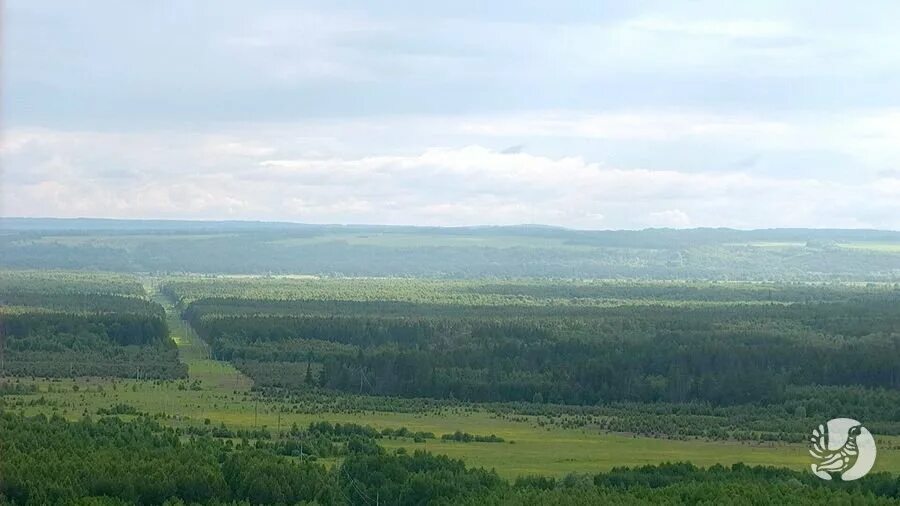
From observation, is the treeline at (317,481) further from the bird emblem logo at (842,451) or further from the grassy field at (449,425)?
the grassy field at (449,425)

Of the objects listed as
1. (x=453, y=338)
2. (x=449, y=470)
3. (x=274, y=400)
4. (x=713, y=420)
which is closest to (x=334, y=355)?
(x=453, y=338)

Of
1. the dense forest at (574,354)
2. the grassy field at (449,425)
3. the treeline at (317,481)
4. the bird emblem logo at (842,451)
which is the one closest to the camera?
the treeline at (317,481)

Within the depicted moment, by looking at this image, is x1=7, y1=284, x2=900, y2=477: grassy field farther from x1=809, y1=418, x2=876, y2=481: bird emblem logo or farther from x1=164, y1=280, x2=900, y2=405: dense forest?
x1=164, y1=280, x2=900, y2=405: dense forest

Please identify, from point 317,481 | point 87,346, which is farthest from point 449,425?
point 87,346

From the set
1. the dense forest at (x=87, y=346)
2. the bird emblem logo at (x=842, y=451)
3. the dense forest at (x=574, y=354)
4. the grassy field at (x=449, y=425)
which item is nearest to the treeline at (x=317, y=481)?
the bird emblem logo at (x=842, y=451)

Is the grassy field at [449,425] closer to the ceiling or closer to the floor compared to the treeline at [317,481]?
closer to the floor

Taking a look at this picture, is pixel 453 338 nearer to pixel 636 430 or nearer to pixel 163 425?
pixel 636 430

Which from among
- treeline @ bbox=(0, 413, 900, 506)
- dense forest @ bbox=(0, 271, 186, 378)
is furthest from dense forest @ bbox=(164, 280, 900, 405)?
treeline @ bbox=(0, 413, 900, 506)
